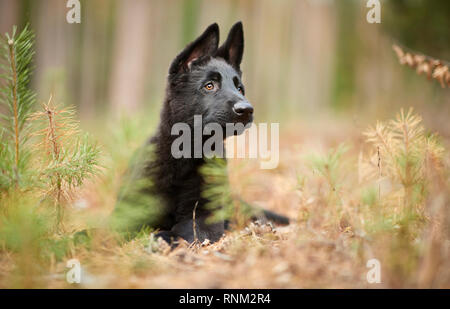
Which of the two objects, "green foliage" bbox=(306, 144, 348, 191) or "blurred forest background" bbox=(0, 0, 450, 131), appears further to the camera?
"blurred forest background" bbox=(0, 0, 450, 131)

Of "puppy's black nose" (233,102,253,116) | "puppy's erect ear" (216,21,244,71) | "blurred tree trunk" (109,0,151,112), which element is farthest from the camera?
"blurred tree trunk" (109,0,151,112)

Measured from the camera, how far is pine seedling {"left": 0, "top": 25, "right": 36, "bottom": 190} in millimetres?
2285

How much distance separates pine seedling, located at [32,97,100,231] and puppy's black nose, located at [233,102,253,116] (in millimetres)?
1405

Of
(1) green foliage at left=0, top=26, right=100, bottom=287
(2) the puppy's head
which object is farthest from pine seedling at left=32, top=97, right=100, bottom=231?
(2) the puppy's head

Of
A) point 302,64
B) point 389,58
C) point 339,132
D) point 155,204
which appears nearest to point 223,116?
point 155,204

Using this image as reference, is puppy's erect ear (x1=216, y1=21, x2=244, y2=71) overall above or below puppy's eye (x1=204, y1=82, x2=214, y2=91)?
above

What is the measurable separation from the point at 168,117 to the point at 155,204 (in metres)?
1.03

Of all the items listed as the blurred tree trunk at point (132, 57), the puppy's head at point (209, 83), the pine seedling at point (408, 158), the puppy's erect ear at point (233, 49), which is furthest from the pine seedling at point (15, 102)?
the blurred tree trunk at point (132, 57)

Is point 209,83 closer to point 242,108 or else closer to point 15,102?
point 242,108

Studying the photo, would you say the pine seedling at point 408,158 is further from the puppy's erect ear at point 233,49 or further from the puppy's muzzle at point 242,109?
the puppy's erect ear at point 233,49

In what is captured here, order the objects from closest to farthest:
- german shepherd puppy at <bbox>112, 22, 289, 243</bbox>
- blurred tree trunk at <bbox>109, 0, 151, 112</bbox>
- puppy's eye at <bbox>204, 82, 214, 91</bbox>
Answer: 1. german shepherd puppy at <bbox>112, 22, 289, 243</bbox>
2. puppy's eye at <bbox>204, 82, 214, 91</bbox>
3. blurred tree trunk at <bbox>109, 0, 151, 112</bbox>

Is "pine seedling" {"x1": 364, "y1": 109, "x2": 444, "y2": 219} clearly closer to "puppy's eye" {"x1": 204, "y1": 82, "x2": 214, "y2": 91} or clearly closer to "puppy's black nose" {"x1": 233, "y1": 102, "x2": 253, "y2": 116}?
"puppy's black nose" {"x1": 233, "y1": 102, "x2": 253, "y2": 116}

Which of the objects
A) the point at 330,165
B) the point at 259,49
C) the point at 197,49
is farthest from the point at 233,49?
the point at 259,49
